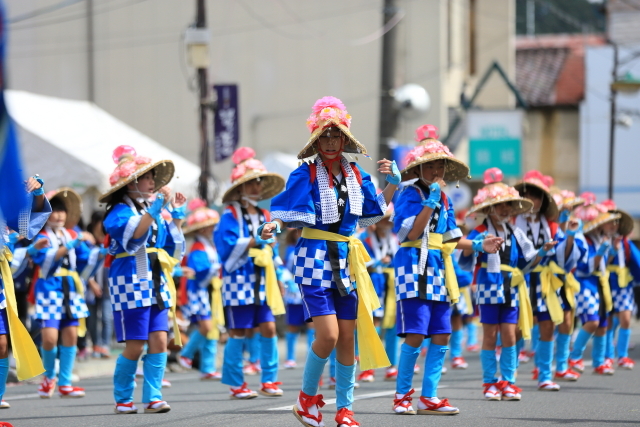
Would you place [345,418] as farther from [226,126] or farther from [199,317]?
[226,126]

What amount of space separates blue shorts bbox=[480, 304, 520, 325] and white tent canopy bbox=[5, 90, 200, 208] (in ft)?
20.5

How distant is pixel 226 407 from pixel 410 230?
2190mm

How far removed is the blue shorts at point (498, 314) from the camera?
9.18 metres

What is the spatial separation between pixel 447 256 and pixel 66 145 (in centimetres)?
Answer: 820

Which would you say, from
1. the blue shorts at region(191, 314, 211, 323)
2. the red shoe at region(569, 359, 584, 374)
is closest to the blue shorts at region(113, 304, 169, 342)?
the blue shorts at region(191, 314, 211, 323)

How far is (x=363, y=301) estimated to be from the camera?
23.5 ft

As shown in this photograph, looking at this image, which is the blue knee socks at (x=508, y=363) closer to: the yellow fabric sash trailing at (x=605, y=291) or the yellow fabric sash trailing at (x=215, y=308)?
the yellow fabric sash trailing at (x=605, y=291)

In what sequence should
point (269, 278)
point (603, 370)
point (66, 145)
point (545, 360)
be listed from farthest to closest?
point (66, 145)
point (603, 370)
point (545, 360)
point (269, 278)

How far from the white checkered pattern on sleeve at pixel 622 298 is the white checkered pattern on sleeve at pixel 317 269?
6289 millimetres

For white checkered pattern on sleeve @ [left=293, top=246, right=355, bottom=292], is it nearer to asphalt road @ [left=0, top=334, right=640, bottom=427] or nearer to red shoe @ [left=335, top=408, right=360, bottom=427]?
red shoe @ [left=335, top=408, right=360, bottom=427]

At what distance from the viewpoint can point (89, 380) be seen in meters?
12.5

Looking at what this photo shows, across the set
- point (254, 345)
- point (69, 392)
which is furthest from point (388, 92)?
point (69, 392)

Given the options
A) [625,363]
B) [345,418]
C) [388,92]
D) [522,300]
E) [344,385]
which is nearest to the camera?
[345,418]

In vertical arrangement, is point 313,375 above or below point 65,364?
above
